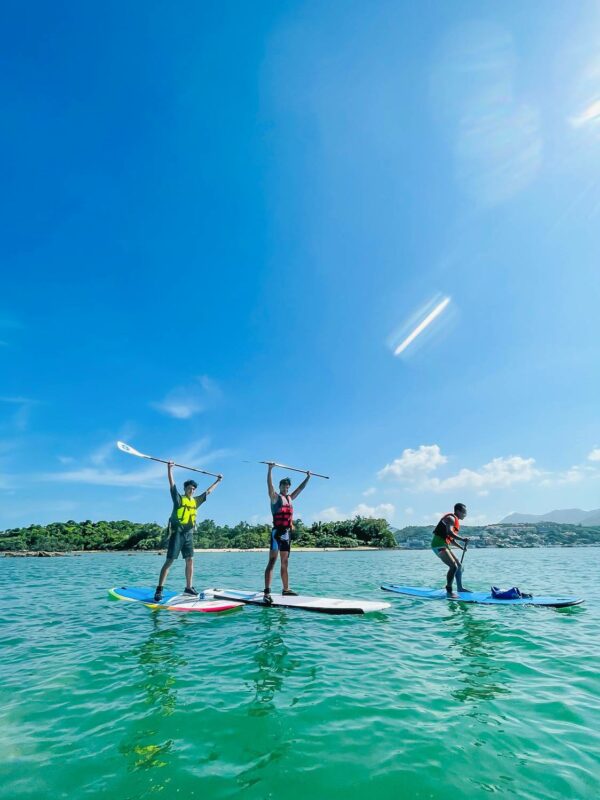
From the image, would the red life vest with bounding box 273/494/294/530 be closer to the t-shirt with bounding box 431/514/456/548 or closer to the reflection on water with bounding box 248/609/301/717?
the reflection on water with bounding box 248/609/301/717

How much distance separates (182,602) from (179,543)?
1582 mm

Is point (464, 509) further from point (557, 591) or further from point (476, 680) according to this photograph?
point (476, 680)

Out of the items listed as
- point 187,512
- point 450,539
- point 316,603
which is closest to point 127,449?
point 187,512

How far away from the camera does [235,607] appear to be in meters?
11.4

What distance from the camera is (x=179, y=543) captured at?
12367mm

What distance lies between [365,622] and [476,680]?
4.36 meters

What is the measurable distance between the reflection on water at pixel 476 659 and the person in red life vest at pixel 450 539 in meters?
2.93

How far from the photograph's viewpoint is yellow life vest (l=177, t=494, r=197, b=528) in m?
12.2

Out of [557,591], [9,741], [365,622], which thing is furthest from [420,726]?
[557,591]

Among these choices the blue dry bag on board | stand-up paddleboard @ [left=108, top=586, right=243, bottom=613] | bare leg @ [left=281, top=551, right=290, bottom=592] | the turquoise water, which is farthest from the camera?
the blue dry bag on board

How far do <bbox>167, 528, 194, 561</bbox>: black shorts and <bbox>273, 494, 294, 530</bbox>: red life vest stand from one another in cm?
267

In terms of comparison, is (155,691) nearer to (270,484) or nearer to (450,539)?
(270,484)

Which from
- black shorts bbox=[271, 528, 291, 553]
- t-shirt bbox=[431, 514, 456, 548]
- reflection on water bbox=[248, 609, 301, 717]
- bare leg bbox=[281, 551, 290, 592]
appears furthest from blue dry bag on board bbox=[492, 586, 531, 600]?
reflection on water bbox=[248, 609, 301, 717]

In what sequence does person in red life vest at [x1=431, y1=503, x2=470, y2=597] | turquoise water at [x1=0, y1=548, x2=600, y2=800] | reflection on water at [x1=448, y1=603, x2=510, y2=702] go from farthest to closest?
person in red life vest at [x1=431, y1=503, x2=470, y2=597] → reflection on water at [x1=448, y1=603, x2=510, y2=702] → turquoise water at [x1=0, y1=548, x2=600, y2=800]
